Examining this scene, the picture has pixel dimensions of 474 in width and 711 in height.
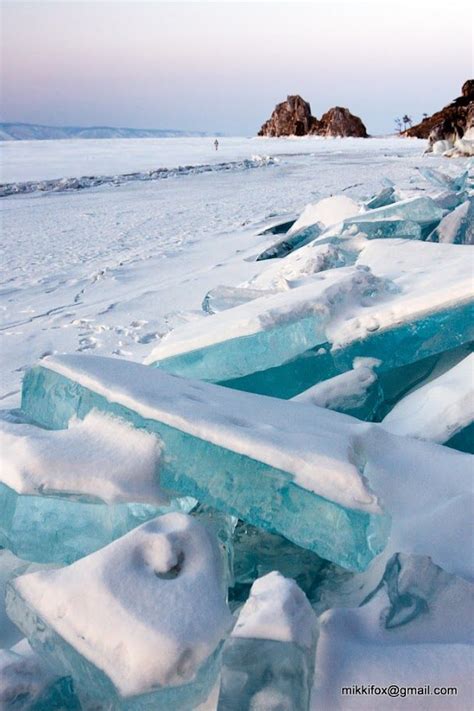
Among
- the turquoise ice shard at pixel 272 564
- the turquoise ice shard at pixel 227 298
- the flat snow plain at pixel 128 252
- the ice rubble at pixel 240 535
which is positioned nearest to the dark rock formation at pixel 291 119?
the flat snow plain at pixel 128 252

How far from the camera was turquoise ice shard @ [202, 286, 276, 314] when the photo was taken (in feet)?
7.80

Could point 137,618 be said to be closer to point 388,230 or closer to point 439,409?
point 439,409

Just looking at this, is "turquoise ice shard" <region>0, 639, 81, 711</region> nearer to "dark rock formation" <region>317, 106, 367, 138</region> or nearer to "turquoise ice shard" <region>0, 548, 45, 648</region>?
"turquoise ice shard" <region>0, 548, 45, 648</region>

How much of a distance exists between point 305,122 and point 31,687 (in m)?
40.1

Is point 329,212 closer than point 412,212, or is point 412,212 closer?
point 412,212

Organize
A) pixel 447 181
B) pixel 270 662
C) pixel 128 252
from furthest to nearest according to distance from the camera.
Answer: pixel 447 181
pixel 128 252
pixel 270 662

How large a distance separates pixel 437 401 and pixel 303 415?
34 cm

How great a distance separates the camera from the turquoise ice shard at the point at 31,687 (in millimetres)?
839

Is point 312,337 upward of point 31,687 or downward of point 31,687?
upward

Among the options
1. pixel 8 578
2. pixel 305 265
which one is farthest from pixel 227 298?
pixel 8 578

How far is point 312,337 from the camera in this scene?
1716 millimetres

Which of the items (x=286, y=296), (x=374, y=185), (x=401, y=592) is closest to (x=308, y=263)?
(x=286, y=296)

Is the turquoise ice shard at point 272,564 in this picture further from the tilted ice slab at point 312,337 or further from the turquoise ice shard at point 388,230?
the turquoise ice shard at point 388,230

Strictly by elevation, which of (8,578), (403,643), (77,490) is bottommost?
(8,578)
